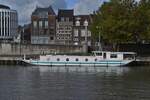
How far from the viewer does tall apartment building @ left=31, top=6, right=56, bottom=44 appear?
5778 inches

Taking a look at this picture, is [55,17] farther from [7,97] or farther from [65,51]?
[7,97]

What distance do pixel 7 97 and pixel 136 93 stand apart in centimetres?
1145

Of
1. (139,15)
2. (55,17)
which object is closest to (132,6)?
(139,15)

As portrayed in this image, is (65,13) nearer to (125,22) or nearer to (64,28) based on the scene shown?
(64,28)

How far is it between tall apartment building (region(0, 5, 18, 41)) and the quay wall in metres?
77.0

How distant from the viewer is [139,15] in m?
103

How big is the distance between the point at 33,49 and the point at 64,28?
1441 inches

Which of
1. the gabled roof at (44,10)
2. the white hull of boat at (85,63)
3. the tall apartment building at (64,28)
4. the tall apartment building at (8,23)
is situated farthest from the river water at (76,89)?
the tall apartment building at (8,23)

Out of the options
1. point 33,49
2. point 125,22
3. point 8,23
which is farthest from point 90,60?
point 8,23

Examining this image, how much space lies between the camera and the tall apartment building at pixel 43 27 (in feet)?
481

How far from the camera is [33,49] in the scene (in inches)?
4328

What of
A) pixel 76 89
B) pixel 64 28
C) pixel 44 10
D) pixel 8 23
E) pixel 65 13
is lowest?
pixel 76 89

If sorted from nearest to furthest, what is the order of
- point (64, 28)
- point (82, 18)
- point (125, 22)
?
1. point (125, 22)
2. point (64, 28)
3. point (82, 18)

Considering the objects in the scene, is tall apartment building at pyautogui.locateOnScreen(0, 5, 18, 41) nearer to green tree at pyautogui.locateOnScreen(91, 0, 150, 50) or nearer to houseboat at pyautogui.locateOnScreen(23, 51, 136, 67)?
green tree at pyautogui.locateOnScreen(91, 0, 150, 50)
